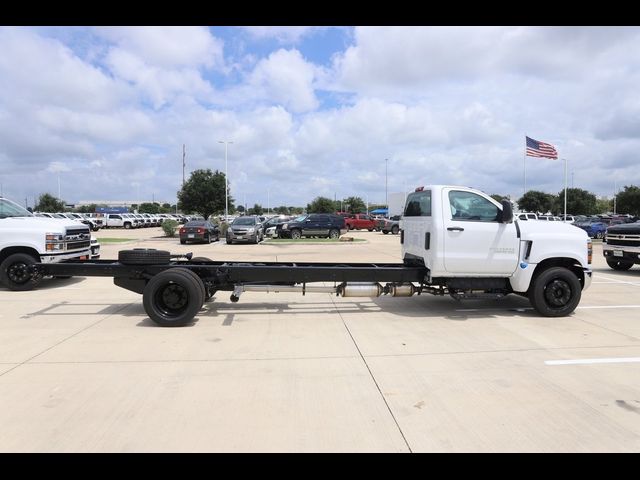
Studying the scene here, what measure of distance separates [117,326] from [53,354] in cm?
147

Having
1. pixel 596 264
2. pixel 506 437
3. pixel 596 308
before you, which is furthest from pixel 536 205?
pixel 506 437

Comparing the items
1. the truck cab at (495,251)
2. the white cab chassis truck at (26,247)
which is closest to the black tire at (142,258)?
the white cab chassis truck at (26,247)

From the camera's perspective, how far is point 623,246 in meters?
14.0

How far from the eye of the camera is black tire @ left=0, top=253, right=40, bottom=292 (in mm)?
9859

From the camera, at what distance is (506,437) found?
365cm

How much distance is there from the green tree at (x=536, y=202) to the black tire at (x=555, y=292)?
93180mm

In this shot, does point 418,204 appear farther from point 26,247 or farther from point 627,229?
A: point 627,229

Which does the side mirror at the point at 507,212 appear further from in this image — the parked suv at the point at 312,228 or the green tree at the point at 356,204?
the green tree at the point at 356,204

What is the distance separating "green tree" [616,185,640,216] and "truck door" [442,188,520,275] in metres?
90.0

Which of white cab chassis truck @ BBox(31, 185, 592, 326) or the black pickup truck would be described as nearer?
white cab chassis truck @ BBox(31, 185, 592, 326)

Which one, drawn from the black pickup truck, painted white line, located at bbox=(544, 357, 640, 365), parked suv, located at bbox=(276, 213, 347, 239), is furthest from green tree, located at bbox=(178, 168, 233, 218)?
painted white line, located at bbox=(544, 357, 640, 365)

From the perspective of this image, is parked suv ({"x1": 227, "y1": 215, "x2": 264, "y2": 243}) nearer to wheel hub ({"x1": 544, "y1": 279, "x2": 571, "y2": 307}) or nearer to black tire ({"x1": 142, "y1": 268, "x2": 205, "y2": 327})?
black tire ({"x1": 142, "y1": 268, "x2": 205, "y2": 327})

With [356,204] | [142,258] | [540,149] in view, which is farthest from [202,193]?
[356,204]

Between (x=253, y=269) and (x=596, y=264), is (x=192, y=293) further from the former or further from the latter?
(x=596, y=264)
